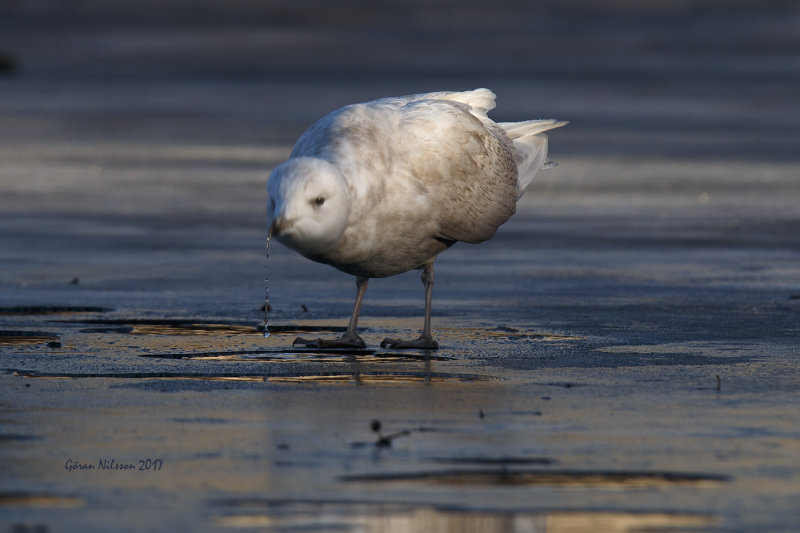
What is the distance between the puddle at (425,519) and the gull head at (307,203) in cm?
283

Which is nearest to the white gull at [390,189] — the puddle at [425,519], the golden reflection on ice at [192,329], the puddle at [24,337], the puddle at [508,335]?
the puddle at [508,335]

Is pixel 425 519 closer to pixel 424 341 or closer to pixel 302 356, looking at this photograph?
pixel 302 356

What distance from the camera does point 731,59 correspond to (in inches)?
1362

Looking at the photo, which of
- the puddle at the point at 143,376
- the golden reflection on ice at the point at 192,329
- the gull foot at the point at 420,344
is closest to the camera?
the puddle at the point at 143,376

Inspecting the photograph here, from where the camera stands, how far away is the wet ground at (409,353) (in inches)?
231

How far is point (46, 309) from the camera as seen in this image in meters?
10.8

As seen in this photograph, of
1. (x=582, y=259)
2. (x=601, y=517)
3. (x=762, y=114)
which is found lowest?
(x=601, y=517)

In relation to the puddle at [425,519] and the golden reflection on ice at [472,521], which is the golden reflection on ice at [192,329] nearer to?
the puddle at [425,519]

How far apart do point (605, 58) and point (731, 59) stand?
268 centimetres

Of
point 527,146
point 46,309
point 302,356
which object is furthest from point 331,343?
point 527,146

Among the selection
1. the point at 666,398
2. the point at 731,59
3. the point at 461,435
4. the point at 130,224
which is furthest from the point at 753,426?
the point at 731,59

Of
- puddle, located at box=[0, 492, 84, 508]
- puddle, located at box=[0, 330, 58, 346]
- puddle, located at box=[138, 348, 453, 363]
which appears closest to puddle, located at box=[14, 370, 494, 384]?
puddle, located at box=[138, 348, 453, 363]

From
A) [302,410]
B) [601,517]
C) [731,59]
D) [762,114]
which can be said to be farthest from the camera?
[731,59]

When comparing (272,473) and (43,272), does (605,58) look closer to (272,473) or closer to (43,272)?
(43,272)
